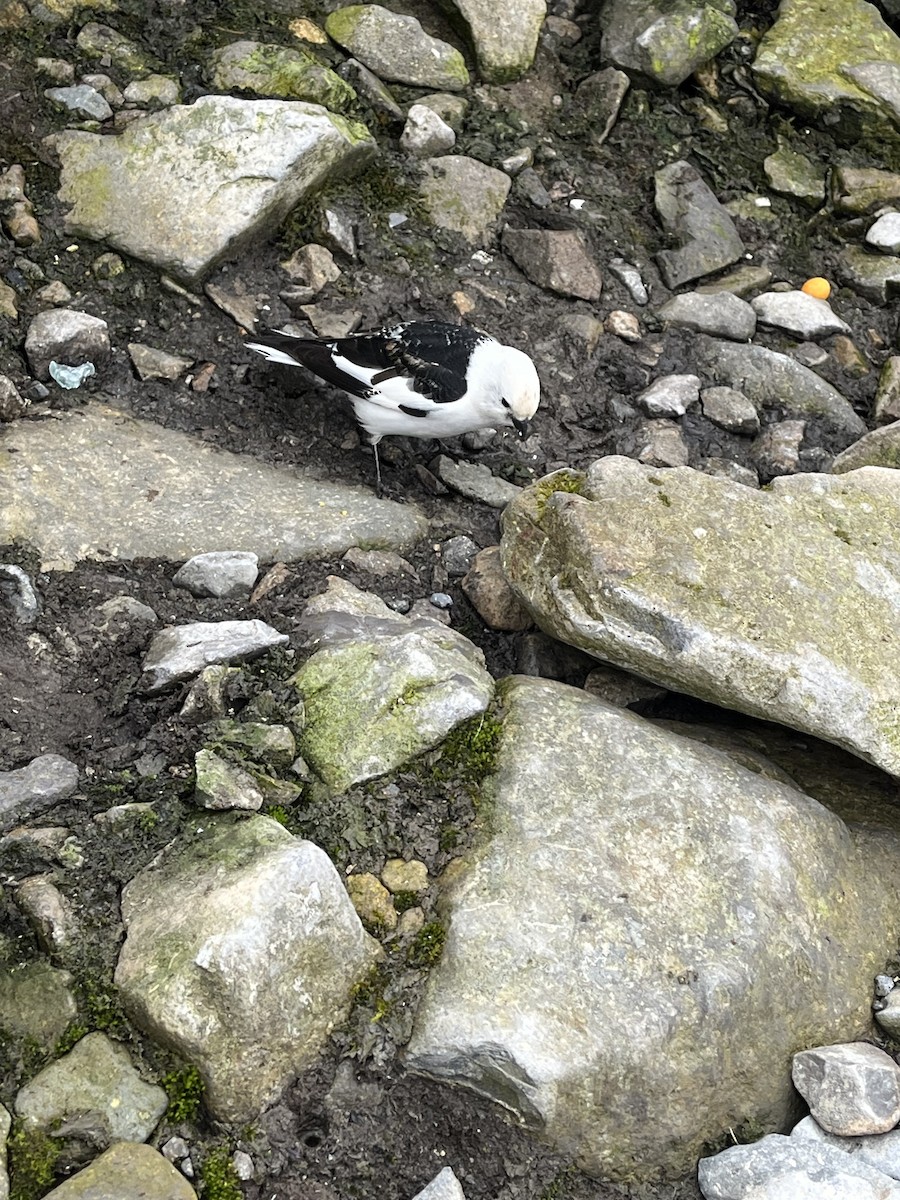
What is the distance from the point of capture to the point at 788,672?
3467 mm

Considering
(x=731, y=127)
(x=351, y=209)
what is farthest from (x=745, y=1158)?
(x=731, y=127)

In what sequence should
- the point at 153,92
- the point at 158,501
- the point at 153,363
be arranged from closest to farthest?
the point at 158,501 < the point at 153,363 < the point at 153,92

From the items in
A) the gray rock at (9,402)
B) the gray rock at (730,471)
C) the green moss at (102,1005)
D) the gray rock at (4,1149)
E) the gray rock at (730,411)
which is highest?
the gray rock at (730,411)

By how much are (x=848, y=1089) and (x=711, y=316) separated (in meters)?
3.65

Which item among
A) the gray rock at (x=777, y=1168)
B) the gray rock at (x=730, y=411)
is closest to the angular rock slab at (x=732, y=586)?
the gray rock at (x=777, y=1168)

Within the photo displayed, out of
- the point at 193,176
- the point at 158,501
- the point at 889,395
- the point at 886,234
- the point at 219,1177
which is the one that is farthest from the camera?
the point at 886,234

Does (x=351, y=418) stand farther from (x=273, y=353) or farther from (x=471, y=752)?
(x=471, y=752)

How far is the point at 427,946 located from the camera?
3.13 meters

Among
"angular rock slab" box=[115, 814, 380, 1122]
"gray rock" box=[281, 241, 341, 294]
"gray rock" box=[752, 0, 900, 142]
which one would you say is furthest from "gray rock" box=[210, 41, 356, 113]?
"angular rock slab" box=[115, 814, 380, 1122]

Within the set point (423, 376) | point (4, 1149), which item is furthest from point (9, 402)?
point (4, 1149)

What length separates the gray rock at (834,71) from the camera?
6.43m

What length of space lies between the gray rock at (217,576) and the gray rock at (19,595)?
471 mm

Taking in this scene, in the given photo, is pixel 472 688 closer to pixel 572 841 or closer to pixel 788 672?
pixel 572 841

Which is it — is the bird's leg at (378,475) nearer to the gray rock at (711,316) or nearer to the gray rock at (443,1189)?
the gray rock at (711,316)
